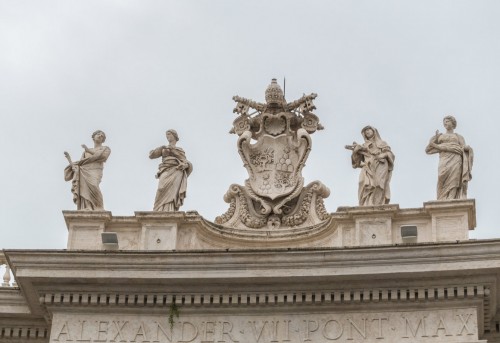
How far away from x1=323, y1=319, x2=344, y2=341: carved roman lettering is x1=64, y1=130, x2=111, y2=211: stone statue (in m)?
4.80

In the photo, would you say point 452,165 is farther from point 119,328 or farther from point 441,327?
point 119,328

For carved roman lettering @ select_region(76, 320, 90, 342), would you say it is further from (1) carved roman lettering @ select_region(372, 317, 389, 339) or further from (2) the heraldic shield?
(1) carved roman lettering @ select_region(372, 317, 389, 339)

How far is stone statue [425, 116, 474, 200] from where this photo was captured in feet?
91.5

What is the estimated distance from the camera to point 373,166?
2834cm

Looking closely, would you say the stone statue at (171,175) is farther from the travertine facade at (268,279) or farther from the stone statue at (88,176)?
the stone statue at (88,176)

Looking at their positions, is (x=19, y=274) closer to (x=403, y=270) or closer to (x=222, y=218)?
(x=222, y=218)

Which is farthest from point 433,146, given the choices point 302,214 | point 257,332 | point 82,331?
point 82,331

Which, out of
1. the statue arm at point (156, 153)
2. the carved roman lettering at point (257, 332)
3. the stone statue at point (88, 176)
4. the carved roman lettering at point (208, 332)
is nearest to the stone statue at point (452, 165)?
the carved roman lettering at point (257, 332)

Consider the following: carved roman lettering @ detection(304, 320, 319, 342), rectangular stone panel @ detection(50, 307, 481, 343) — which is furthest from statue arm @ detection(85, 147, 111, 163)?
carved roman lettering @ detection(304, 320, 319, 342)

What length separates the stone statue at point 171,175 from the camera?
28.6 metres

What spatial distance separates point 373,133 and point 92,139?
5.19 meters

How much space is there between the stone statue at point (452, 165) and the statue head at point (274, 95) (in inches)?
121

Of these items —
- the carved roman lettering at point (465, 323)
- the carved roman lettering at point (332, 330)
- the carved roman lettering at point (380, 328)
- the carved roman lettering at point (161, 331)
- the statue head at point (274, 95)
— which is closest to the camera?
the carved roman lettering at point (465, 323)

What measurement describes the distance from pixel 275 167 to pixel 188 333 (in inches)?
157
